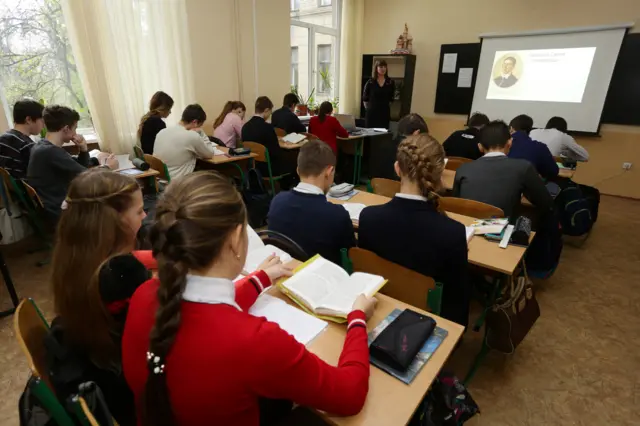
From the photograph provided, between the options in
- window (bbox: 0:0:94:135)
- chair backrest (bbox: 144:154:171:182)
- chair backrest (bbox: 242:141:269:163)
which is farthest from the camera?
chair backrest (bbox: 242:141:269:163)

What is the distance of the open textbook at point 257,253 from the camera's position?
54.0 inches

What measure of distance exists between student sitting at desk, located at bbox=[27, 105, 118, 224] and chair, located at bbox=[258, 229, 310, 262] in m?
1.72

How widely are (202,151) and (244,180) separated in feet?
1.68

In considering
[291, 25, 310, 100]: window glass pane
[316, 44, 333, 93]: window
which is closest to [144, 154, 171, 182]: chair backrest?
[291, 25, 310, 100]: window glass pane

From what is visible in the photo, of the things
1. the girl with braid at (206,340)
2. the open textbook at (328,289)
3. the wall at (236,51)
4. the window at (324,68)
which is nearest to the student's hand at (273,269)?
the open textbook at (328,289)

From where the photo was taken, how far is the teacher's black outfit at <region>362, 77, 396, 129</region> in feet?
20.1

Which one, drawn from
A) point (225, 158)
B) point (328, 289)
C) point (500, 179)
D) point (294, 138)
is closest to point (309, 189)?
point (328, 289)

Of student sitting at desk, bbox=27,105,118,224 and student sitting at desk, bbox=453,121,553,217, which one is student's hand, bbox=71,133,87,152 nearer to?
student sitting at desk, bbox=27,105,118,224

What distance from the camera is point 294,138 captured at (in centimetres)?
448

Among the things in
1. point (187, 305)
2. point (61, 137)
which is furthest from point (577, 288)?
point (61, 137)

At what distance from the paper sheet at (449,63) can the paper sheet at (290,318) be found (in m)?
6.08

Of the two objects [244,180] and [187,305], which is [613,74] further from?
[187,305]

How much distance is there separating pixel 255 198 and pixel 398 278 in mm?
2167

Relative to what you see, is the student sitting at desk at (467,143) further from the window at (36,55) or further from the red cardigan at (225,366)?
the window at (36,55)
